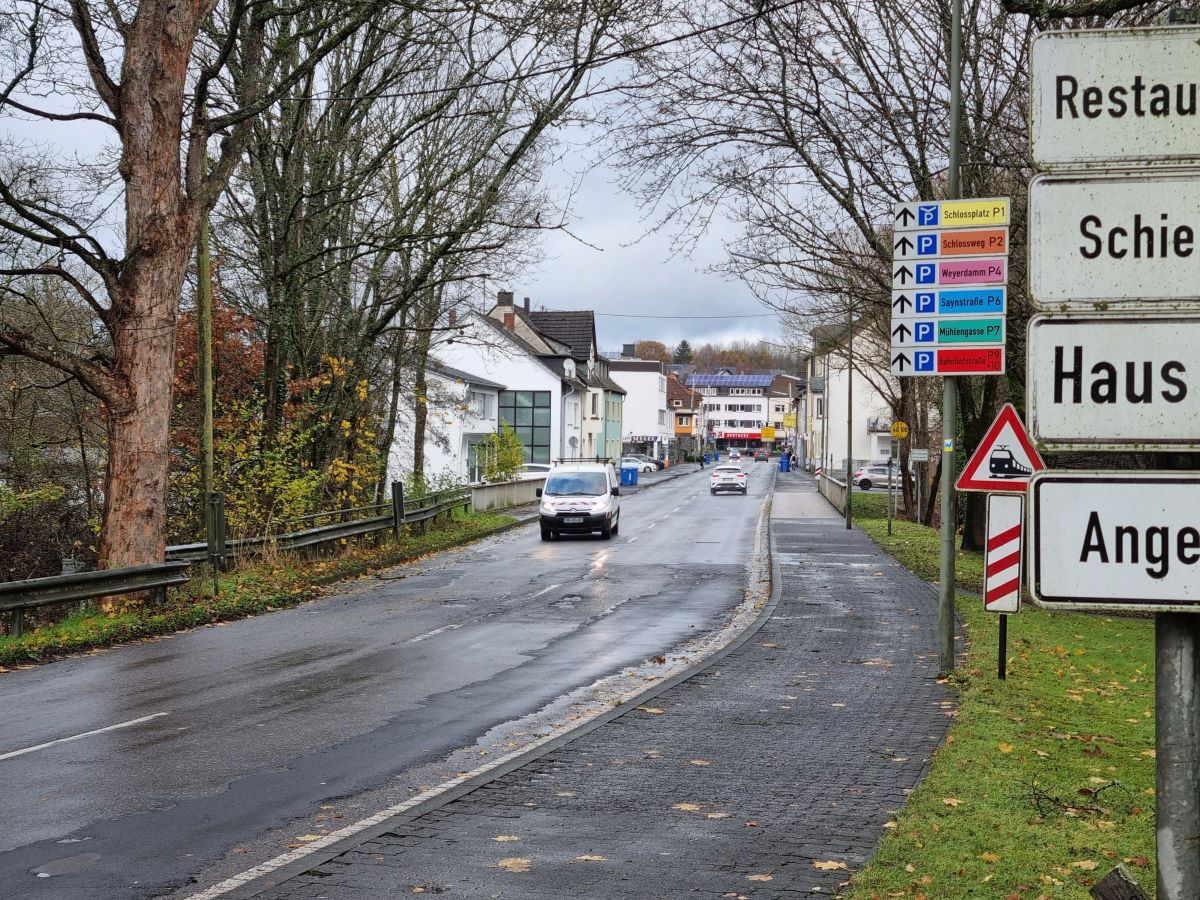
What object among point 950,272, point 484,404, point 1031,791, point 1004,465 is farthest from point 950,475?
point 484,404

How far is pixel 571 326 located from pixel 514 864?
286ft

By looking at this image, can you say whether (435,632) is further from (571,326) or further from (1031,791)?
(571,326)

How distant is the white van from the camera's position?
33.7 metres

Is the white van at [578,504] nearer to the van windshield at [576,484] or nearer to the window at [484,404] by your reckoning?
the van windshield at [576,484]

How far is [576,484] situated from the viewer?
35.1 metres

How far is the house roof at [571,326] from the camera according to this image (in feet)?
301

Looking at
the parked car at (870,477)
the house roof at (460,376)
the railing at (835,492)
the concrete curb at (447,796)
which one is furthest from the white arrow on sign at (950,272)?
the parked car at (870,477)

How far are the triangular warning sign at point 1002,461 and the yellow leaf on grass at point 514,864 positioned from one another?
7527 millimetres

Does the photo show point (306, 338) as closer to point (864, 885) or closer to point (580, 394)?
point (864, 885)

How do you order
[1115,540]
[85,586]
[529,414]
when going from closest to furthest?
[1115,540] → [85,586] → [529,414]

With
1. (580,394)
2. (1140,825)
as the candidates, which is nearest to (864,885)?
(1140,825)

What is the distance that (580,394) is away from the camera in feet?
277

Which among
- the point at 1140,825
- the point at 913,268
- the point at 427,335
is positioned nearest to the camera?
the point at 1140,825

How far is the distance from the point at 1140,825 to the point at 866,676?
6010mm
